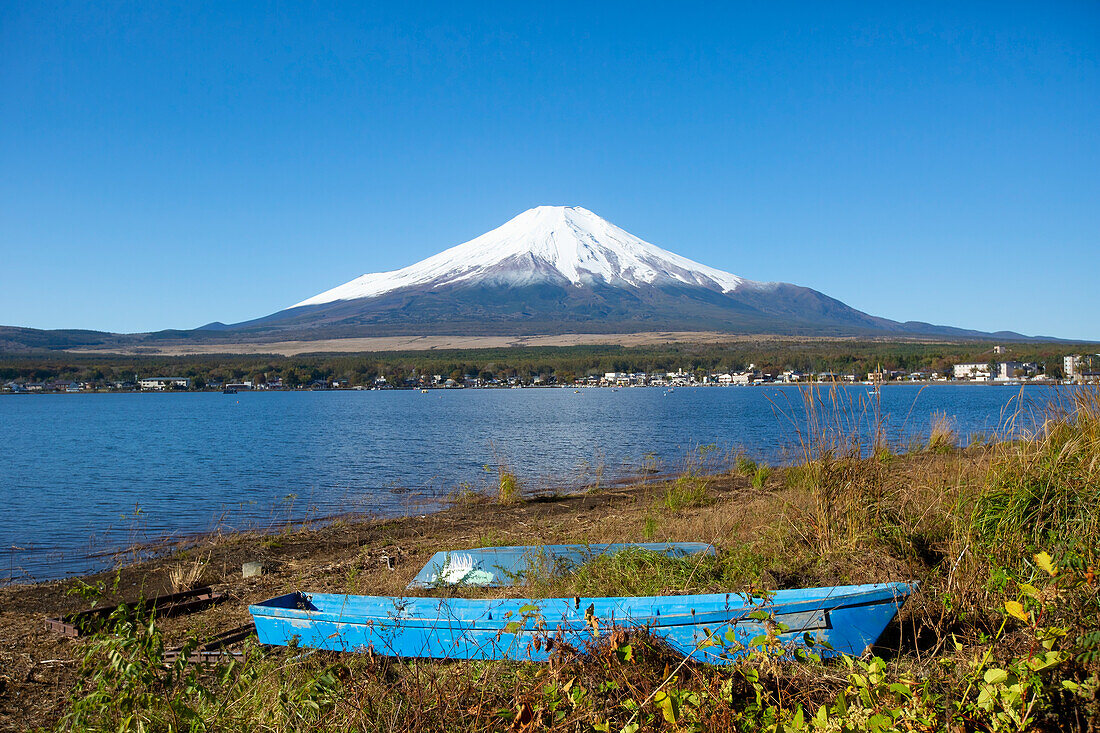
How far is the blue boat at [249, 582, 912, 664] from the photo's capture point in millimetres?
4348

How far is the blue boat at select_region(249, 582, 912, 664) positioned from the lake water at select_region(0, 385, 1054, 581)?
2.15 m

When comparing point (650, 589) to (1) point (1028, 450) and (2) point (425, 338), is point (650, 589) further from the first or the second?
(2) point (425, 338)

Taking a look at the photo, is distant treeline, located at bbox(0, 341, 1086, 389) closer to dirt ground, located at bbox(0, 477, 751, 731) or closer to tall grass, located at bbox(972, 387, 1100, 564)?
dirt ground, located at bbox(0, 477, 751, 731)

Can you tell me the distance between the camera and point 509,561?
303 inches

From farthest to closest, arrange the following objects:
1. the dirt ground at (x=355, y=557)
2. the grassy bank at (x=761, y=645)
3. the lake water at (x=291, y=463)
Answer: the lake water at (x=291, y=463), the dirt ground at (x=355, y=557), the grassy bank at (x=761, y=645)

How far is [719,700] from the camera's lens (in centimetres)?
316

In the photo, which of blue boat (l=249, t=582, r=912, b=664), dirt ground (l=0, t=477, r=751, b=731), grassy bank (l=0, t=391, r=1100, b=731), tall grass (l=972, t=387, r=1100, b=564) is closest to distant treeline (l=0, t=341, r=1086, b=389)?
dirt ground (l=0, t=477, r=751, b=731)

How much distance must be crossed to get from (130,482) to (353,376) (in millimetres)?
104022

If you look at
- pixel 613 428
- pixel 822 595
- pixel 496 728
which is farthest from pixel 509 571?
pixel 613 428

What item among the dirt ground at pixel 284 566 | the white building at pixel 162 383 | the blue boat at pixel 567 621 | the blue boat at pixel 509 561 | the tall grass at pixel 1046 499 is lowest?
the white building at pixel 162 383

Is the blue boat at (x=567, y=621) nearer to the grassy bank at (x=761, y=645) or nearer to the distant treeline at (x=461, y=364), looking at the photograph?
the grassy bank at (x=761, y=645)

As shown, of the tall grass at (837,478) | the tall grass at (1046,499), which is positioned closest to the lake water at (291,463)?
the tall grass at (837,478)

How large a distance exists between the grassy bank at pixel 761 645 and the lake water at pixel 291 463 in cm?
85

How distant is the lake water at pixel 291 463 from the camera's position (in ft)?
48.7
